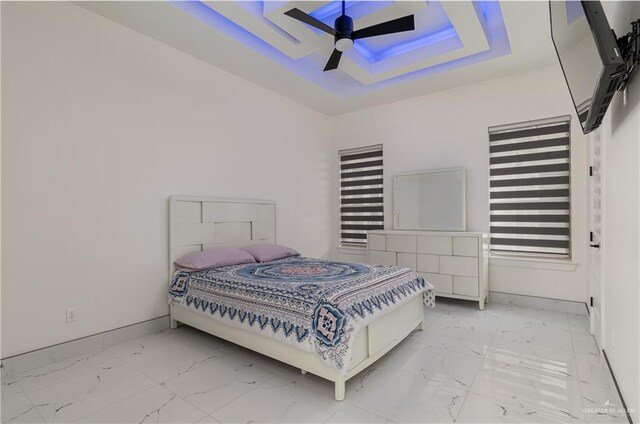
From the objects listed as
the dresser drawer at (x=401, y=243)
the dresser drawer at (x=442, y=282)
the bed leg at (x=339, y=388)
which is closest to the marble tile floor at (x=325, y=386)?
the bed leg at (x=339, y=388)

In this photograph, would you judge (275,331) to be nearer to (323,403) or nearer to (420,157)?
(323,403)

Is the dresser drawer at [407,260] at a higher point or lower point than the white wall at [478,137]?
lower

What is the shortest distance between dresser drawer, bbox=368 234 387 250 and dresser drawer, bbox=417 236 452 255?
497 mm

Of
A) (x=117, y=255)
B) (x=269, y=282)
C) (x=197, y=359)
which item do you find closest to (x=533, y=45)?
(x=269, y=282)

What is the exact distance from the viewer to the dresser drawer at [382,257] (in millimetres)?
4281

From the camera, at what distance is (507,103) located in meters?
3.88

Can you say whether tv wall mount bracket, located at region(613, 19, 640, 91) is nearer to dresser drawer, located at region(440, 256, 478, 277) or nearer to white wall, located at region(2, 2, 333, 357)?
dresser drawer, located at region(440, 256, 478, 277)

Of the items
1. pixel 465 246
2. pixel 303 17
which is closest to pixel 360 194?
pixel 465 246

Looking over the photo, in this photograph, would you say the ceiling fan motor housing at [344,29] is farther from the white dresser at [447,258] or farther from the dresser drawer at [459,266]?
the dresser drawer at [459,266]

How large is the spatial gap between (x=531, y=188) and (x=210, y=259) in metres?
3.78

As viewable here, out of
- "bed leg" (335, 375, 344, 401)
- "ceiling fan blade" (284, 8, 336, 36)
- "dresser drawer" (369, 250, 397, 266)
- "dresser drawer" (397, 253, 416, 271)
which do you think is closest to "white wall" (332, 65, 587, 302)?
"dresser drawer" (369, 250, 397, 266)

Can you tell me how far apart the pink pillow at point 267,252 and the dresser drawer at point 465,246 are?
2.01 m

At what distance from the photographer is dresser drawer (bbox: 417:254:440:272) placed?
13.0 feet

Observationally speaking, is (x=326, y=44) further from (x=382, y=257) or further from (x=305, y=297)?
(x=382, y=257)
